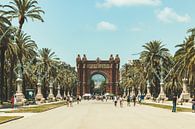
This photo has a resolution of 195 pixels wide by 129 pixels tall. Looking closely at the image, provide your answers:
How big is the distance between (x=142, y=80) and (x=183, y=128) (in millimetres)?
97150

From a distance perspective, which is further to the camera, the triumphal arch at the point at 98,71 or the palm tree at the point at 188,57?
the triumphal arch at the point at 98,71

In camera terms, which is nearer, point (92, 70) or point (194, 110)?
point (194, 110)

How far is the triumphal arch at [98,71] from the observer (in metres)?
188

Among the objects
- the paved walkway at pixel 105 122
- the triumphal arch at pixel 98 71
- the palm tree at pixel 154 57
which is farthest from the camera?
the triumphal arch at pixel 98 71

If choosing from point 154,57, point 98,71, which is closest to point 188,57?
point 154,57

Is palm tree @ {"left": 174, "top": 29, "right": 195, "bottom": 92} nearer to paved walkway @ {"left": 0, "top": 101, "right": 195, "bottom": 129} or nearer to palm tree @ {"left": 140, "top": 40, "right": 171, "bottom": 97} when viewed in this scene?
palm tree @ {"left": 140, "top": 40, "right": 171, "bottom": 97}

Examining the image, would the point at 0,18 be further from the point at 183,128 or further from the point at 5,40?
the point at 183,128

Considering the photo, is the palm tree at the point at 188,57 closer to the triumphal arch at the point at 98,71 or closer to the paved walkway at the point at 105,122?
the paved walkway at the point at 105,122

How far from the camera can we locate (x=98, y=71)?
627ft

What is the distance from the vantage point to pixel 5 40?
5997 cm

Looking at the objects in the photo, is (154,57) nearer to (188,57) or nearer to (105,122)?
(188,57)

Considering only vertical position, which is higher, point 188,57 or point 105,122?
point 188,57

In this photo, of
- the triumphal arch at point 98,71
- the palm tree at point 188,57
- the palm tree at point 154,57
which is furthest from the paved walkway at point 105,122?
the triumphal arch at point 98,71

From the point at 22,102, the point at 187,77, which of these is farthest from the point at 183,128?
the point at 187,77
